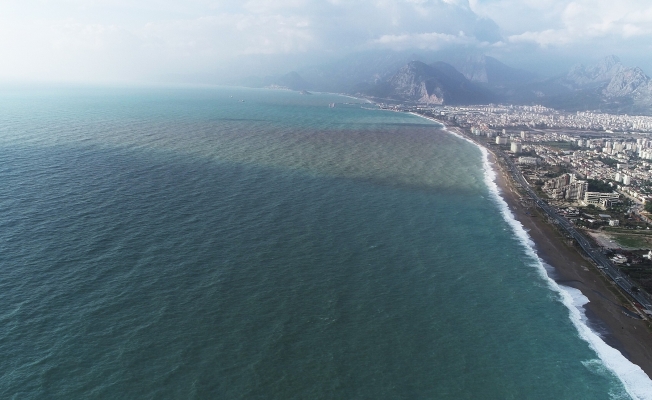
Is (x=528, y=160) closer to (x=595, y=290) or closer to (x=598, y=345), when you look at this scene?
(x=595, y=290)

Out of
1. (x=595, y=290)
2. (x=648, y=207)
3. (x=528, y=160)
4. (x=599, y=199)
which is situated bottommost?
(x=595, y=290)

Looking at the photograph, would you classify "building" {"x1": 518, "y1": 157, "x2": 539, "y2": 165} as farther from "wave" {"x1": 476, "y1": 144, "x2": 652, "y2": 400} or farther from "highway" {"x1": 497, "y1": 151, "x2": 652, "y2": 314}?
"wave" {"x1": 476, "y1": 144, "x2": 652, "y2": 400}

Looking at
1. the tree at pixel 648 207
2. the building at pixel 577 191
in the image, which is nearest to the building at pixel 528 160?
the building at pixel 577 191

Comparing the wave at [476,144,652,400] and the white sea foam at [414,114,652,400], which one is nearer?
the white sea foam at [414,114,652,400]

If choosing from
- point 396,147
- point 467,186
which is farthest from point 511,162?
point 467,186

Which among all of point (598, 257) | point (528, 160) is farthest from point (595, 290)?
point (528, 160)

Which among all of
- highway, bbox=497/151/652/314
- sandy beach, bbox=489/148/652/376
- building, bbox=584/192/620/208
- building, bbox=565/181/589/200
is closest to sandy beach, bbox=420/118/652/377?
sandy beach, bbox=489/148/652/376

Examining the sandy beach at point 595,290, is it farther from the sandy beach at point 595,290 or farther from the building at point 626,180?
the building at point 626,180

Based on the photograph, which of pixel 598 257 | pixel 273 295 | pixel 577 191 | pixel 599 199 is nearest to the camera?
pixel 273 295
